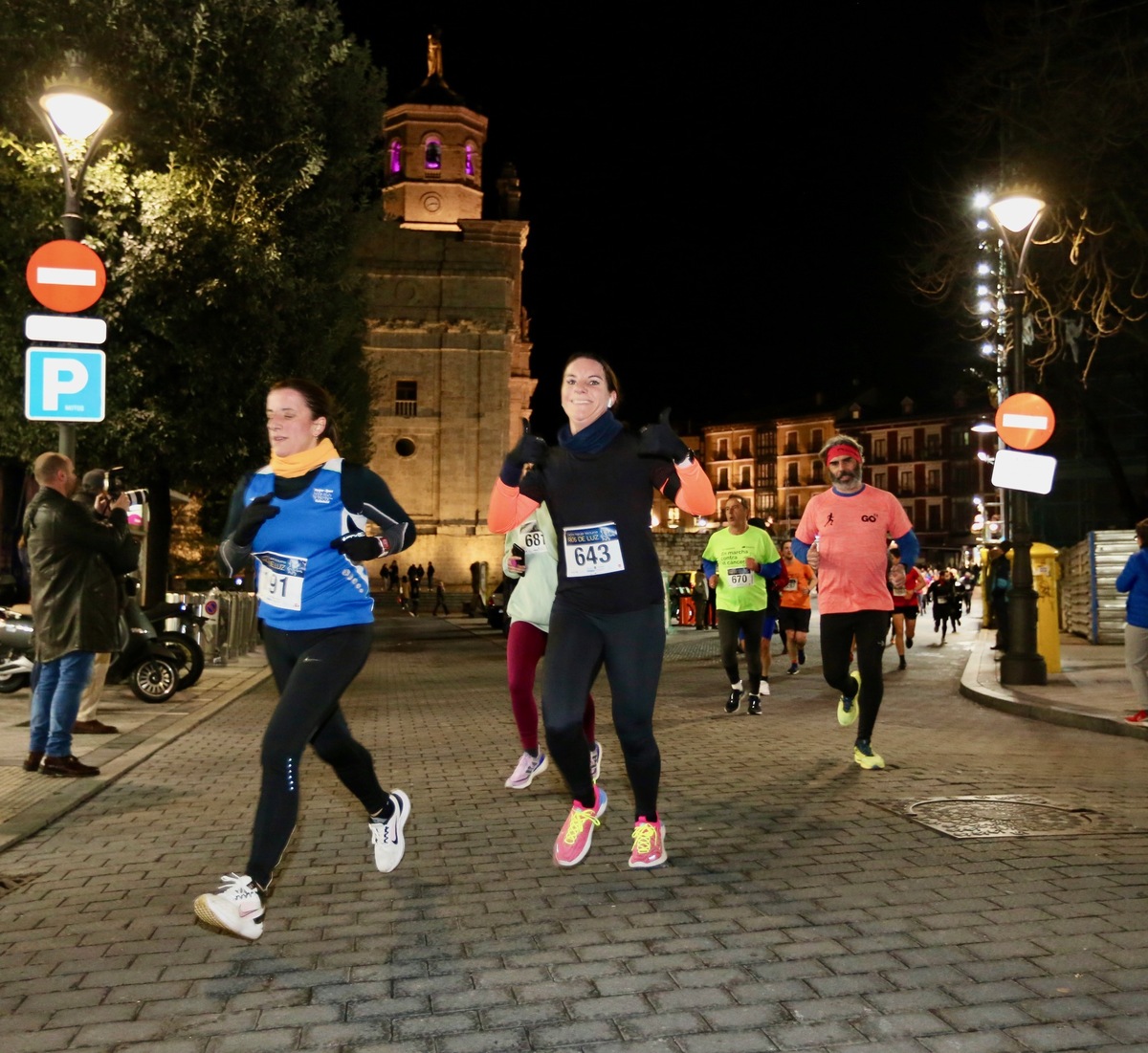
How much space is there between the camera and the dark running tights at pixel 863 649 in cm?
766

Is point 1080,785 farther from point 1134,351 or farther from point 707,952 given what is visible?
point 1134,351

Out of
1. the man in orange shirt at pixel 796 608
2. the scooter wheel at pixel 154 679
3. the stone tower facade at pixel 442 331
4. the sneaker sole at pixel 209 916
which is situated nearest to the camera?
the sneaker sole at pixel 209 916

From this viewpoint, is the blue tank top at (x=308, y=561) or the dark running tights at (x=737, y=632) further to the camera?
the dark running tights at (x=737, y=632)

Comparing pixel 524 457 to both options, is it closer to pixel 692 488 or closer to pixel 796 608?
pixel 692 488

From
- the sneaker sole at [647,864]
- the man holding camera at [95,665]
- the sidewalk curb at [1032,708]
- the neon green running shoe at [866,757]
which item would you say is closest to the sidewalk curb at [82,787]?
the man holding camera at [95,665]

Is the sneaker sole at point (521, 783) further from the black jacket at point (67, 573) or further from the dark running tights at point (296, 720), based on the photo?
the black jacket at point (67, 573)

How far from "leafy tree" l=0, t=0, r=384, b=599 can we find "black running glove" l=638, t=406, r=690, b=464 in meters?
15.8

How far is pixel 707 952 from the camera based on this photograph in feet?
12.9

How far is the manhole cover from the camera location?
18.8 ft

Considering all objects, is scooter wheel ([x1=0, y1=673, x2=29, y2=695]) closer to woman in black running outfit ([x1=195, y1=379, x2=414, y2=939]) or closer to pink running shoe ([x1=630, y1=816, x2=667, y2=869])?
woman in black running outfit ([x1=195, y1=379, x2=414, y2=939])

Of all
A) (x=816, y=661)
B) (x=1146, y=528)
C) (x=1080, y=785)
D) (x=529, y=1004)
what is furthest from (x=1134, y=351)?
(x=529, y=1004)

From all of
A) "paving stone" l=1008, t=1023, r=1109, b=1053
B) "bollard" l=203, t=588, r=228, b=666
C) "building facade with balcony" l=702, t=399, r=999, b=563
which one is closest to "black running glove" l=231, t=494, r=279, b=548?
"paving stone" l=1008, t=1023, r=1109, b=1053

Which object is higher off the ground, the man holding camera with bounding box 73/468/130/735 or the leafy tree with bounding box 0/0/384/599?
the leafy tree with bounding box 0/0/384/599

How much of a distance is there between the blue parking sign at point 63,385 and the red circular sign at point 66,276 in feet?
1.45
